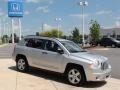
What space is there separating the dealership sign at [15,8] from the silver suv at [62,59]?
72.2 ft

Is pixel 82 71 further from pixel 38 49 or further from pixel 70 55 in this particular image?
pixel 38 49

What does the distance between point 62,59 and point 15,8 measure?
25553 millimetres

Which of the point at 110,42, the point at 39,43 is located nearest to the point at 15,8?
the point at 110,42

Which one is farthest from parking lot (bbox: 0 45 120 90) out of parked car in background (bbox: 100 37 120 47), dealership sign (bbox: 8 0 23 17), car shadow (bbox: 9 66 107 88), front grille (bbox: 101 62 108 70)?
parked car in background (bbox: 100 37 120 47)

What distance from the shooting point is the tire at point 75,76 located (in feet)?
40.3

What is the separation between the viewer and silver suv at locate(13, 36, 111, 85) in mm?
12180

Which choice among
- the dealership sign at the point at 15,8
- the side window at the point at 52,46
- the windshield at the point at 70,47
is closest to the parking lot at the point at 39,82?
the side window at the point at 52,46

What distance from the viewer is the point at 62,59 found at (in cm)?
1292

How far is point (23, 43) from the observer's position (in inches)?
597

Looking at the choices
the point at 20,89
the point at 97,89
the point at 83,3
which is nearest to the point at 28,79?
the point at 20,89

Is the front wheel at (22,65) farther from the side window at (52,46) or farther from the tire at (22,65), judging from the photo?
the side window at (52,46)

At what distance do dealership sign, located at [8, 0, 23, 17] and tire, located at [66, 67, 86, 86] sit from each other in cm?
2463

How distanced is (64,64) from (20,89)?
2.37 metres

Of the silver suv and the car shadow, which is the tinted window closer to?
the silver suv
